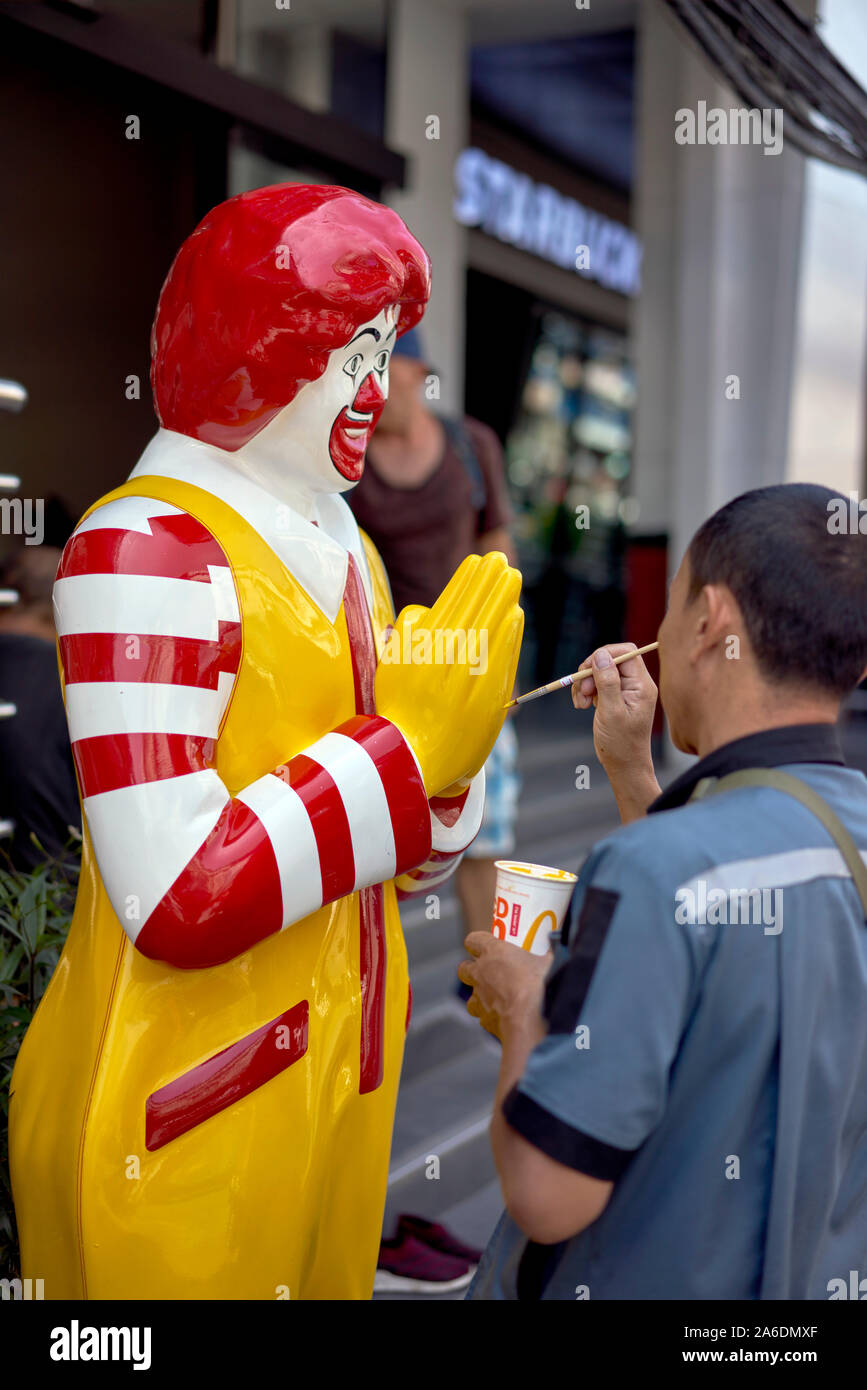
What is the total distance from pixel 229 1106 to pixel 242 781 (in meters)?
0.38

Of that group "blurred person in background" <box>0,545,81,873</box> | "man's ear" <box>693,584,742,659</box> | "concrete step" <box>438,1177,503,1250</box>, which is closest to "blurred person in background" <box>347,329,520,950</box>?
"concrete step" <box>438,1177,503,1250</box>

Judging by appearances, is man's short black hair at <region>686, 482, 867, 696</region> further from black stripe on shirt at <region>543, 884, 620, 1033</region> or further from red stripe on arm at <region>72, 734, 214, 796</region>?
red stripe on arm at <region>72, 734, 214, 796</region>

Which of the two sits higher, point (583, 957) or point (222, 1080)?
point (583, 957)

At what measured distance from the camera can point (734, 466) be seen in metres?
7.60

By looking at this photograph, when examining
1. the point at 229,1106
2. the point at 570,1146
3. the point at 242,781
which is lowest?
the point at 229,1106

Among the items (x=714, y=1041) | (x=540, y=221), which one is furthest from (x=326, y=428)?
(x=540, y=221)

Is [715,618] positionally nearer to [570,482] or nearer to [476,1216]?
[476,1216]

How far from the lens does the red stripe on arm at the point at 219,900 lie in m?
1.40

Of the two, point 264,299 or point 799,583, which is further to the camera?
point 264,299

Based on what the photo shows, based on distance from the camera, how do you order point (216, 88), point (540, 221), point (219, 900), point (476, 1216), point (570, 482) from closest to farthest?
point (219, 900), point (476, 1216), point (216, 88), point (540, 221), point (570, 482)

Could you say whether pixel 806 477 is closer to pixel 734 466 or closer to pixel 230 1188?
pixel 734 466

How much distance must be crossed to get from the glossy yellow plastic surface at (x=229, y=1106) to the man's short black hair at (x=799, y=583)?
55cm

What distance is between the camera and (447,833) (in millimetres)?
1777
